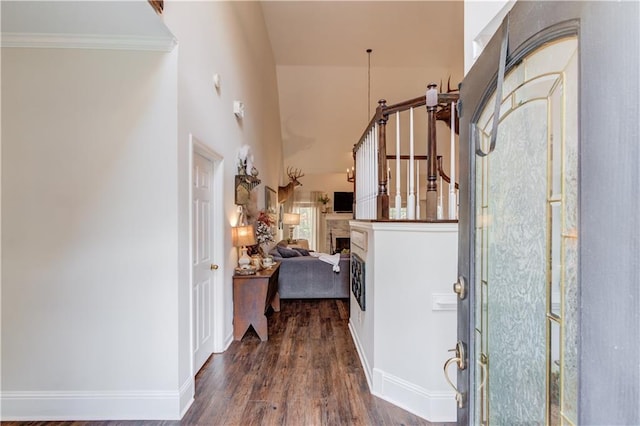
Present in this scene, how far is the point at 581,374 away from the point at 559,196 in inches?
14.3

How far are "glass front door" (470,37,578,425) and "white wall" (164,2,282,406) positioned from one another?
2.10m

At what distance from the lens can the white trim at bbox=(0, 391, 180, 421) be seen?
7.62ft

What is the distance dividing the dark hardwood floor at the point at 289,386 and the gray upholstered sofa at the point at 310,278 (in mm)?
1378

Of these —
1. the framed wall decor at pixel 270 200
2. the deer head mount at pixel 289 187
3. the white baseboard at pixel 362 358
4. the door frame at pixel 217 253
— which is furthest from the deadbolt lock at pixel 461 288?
the deer head mount at pixel 289 187

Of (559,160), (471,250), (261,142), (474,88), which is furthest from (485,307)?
(261,142)

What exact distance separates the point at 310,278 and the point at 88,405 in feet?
11.5

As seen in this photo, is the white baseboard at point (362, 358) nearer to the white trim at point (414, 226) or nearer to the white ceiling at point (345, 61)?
the white trim at point (414, 226)

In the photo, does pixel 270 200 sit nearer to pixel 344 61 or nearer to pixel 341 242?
pixel 344 61

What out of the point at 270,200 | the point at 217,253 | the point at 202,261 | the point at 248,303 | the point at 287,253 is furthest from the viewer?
the point at 270,200

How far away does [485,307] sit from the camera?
1071 mm

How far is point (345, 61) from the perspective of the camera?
737 cm

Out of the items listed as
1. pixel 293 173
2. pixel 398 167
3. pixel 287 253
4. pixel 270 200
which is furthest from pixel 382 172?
pixel 293 173

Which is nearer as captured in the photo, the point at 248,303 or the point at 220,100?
the point at 220,100

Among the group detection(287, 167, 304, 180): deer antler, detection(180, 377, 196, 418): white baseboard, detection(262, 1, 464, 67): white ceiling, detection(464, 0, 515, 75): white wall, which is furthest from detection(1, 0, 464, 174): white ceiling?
detection(180, 377, 196, 418): white baseboard
